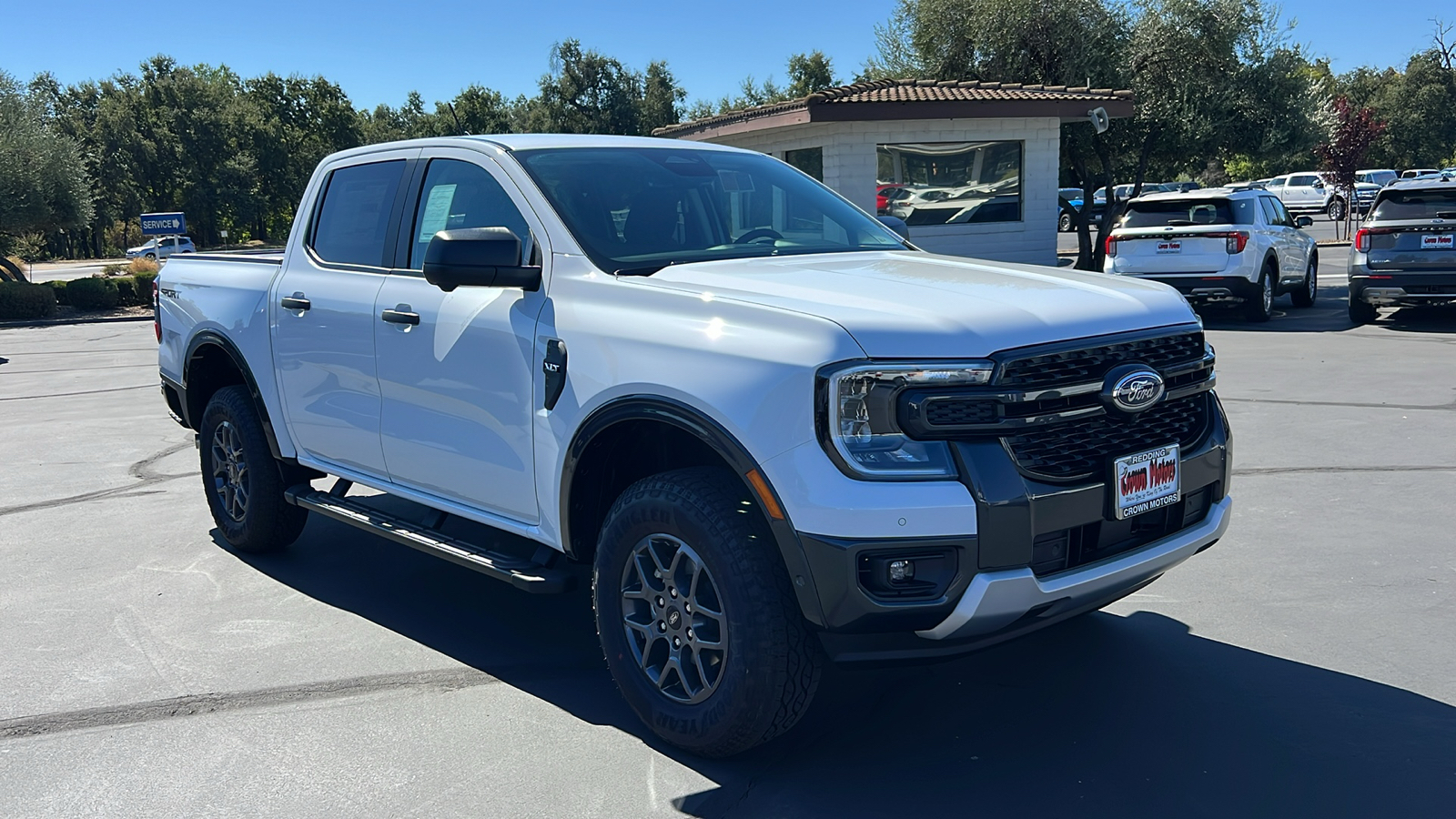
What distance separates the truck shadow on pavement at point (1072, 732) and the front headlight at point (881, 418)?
0.84 metres

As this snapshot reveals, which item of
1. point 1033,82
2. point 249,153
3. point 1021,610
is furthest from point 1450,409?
point 249,153

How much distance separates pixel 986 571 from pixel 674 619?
98 cm

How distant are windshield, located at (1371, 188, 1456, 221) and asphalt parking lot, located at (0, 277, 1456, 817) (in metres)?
8.40

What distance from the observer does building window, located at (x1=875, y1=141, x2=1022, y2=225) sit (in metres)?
19.2

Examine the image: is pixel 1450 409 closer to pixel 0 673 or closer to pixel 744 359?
pixel 744 359

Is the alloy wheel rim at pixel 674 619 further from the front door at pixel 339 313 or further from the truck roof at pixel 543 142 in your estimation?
the truck roof at pixel 543 142

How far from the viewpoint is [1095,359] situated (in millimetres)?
3316

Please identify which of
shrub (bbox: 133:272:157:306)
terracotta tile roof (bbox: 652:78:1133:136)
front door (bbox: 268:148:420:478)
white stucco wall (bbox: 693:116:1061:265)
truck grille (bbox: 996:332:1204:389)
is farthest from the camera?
shrub (bbox: 133:272:157:306)

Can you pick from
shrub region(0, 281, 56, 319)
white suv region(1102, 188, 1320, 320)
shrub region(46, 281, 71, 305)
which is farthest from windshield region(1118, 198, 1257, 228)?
shrub region(46, 281, 71, 305)

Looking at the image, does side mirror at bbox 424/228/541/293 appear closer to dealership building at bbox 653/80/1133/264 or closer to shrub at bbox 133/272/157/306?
dealership building at bbox 653/80/1133/264

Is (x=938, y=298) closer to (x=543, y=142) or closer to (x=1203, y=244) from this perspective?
(x=543, y=142)

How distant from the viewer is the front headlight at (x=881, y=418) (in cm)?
305

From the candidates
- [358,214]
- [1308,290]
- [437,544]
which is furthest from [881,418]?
[1308,290]

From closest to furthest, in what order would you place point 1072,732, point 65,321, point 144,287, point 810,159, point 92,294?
point 1072,732
point 810,159
point 65,321
point 92,294
point 144,287
